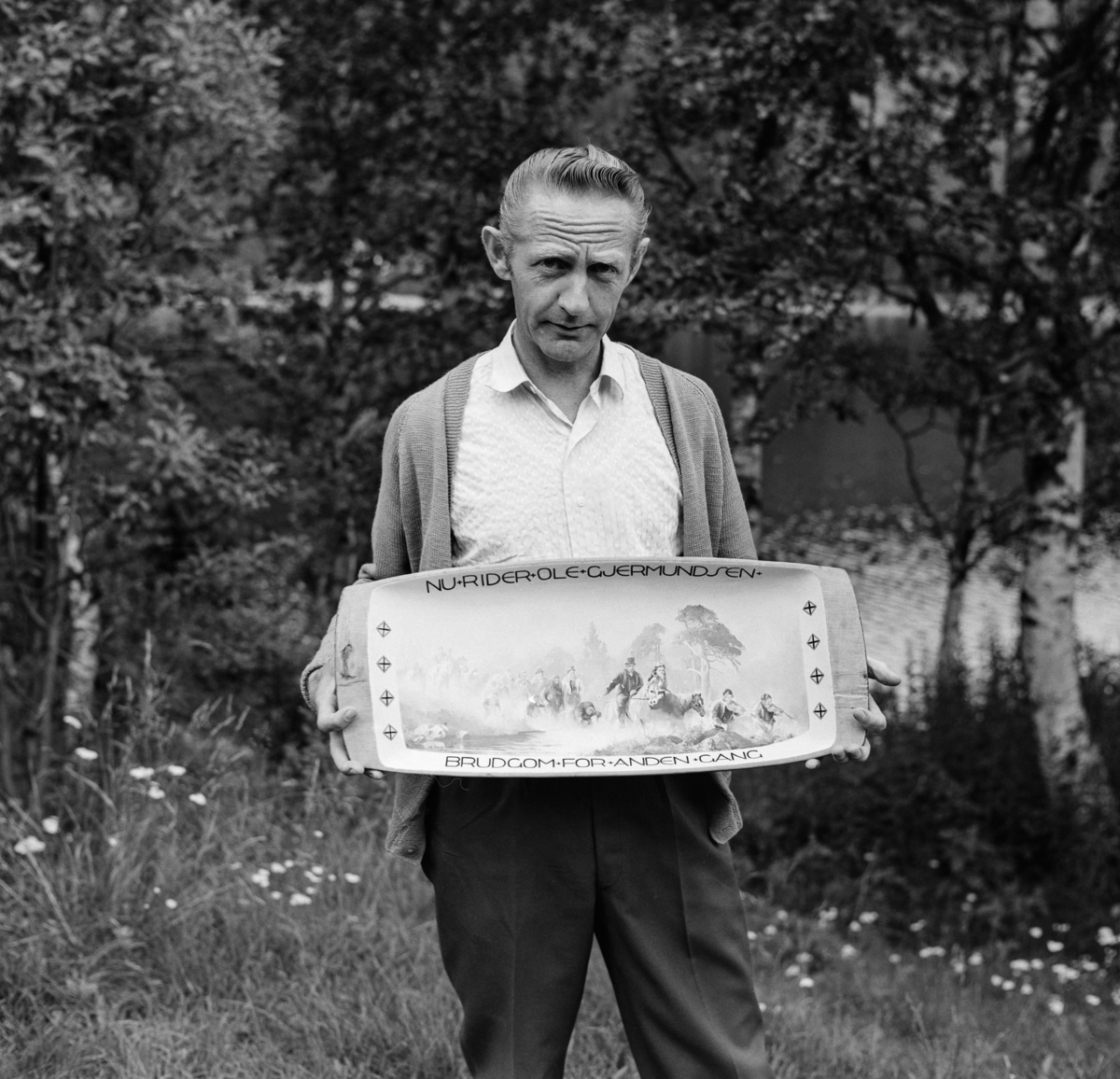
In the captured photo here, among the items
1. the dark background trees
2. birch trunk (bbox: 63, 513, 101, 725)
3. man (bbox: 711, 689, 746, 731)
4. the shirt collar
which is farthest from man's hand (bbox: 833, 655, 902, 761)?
birch trunk (bbox: 63, 513, 101, 725)

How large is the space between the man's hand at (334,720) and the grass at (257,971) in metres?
1.15

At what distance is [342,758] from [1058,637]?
17.6 feet

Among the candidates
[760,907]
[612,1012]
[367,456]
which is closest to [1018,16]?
[367,456]

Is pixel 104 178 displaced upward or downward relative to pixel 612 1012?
upward

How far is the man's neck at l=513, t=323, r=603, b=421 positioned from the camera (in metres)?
A: 2.25

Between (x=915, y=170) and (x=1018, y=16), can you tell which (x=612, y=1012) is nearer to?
(x=915, y=170)

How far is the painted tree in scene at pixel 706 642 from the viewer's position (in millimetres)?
2242

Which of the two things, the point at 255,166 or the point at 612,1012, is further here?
the point at 255,166

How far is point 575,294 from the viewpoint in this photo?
2.12 metres

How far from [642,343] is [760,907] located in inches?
84.7

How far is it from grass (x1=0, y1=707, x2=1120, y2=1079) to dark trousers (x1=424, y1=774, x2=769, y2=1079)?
0.94 m

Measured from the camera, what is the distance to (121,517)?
192 inches

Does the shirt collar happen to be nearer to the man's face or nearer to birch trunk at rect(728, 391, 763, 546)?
the man's face

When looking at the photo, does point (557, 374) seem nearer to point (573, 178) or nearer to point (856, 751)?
point (573, 178)
